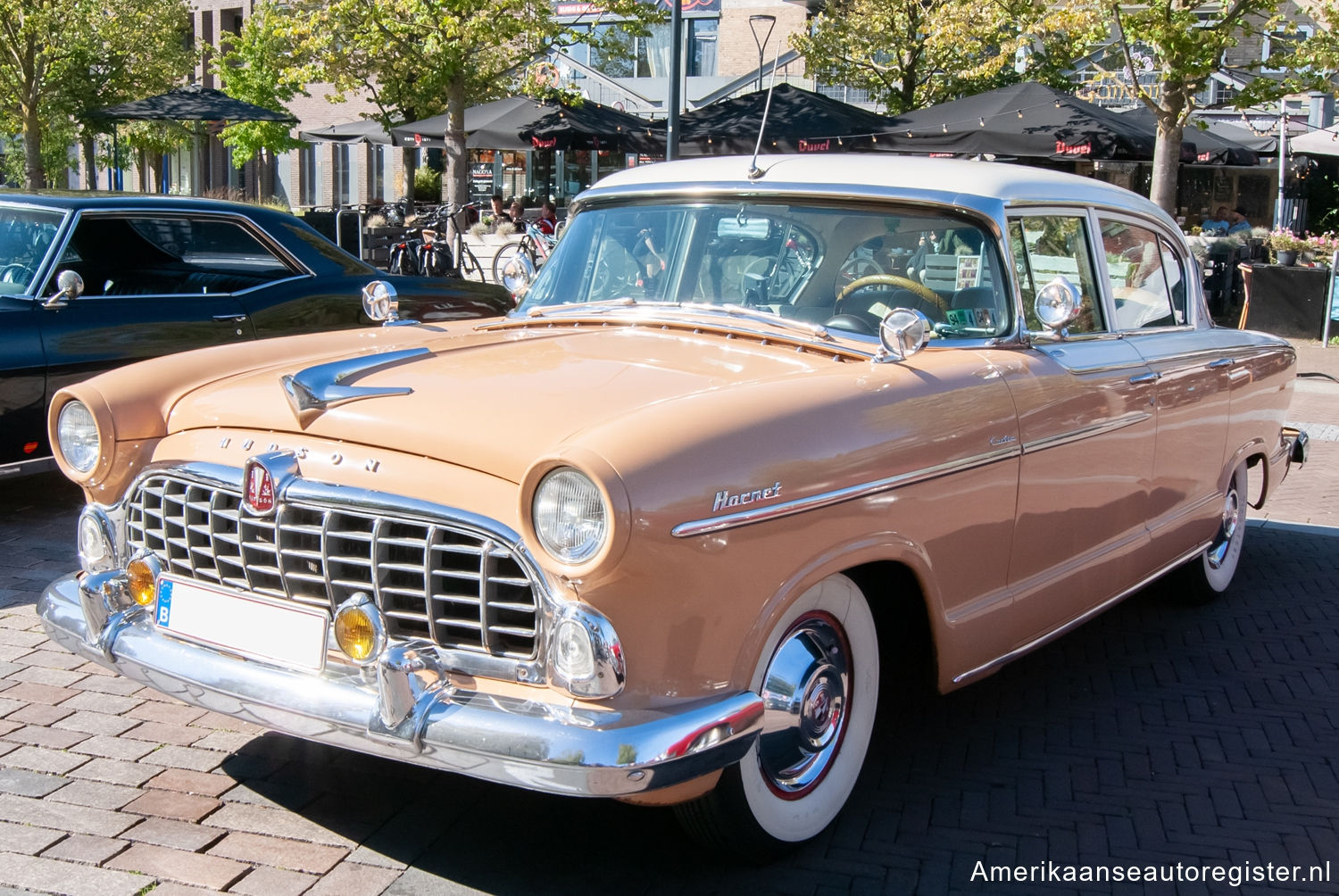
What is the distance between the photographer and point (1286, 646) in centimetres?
528

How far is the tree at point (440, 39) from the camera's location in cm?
1895

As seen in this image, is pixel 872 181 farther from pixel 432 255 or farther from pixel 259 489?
pixel 432 255

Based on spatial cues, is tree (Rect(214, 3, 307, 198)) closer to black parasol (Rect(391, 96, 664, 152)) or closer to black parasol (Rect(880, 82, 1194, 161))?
black parasol (Rect(391, 96, 664, 152))

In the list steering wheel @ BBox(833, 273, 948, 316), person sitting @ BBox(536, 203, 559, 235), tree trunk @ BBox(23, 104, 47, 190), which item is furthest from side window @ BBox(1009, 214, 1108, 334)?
tree trunk @ BBox(23, 104, 47, 190)

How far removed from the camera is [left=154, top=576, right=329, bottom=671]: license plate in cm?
301

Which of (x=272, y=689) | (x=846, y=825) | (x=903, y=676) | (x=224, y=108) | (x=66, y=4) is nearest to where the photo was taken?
(x=272, y=689)

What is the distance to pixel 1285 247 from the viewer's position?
607 inches

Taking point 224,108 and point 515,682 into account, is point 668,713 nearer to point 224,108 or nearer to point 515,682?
point 515,682

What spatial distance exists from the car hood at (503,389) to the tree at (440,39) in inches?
628

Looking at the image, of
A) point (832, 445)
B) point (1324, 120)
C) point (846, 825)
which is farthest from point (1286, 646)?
point (1324, 120)

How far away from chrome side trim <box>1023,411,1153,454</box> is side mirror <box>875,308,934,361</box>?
1.67 feet

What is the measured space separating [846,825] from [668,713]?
1.04 m

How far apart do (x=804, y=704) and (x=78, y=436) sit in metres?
2.08

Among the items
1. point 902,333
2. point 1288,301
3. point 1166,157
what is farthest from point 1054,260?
point 1288,301
